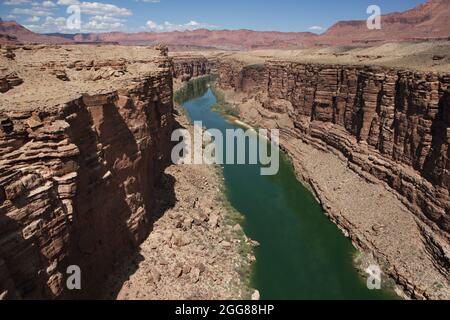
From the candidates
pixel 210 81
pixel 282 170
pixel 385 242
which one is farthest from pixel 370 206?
pixel 210 81

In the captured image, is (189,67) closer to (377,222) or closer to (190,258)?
(377,222)

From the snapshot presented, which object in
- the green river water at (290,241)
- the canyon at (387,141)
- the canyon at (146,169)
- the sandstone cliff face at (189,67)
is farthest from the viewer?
the sandstone cliff face at (189,67)

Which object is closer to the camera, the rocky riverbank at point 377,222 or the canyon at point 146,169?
the canyon at point 146,169

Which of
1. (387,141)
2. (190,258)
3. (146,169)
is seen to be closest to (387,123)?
(387,141)

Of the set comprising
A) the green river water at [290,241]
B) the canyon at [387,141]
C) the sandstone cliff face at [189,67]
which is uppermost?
the sandstone cliff face at [189,67]

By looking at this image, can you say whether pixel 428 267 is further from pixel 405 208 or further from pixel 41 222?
pixel 41 222

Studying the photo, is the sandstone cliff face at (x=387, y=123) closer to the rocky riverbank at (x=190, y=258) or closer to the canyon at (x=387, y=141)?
Answer: the canyon at (x=387, y=141)

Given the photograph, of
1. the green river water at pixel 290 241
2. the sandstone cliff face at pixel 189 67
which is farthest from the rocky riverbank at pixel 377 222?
the sandstone cliff face at pixel 189 67
